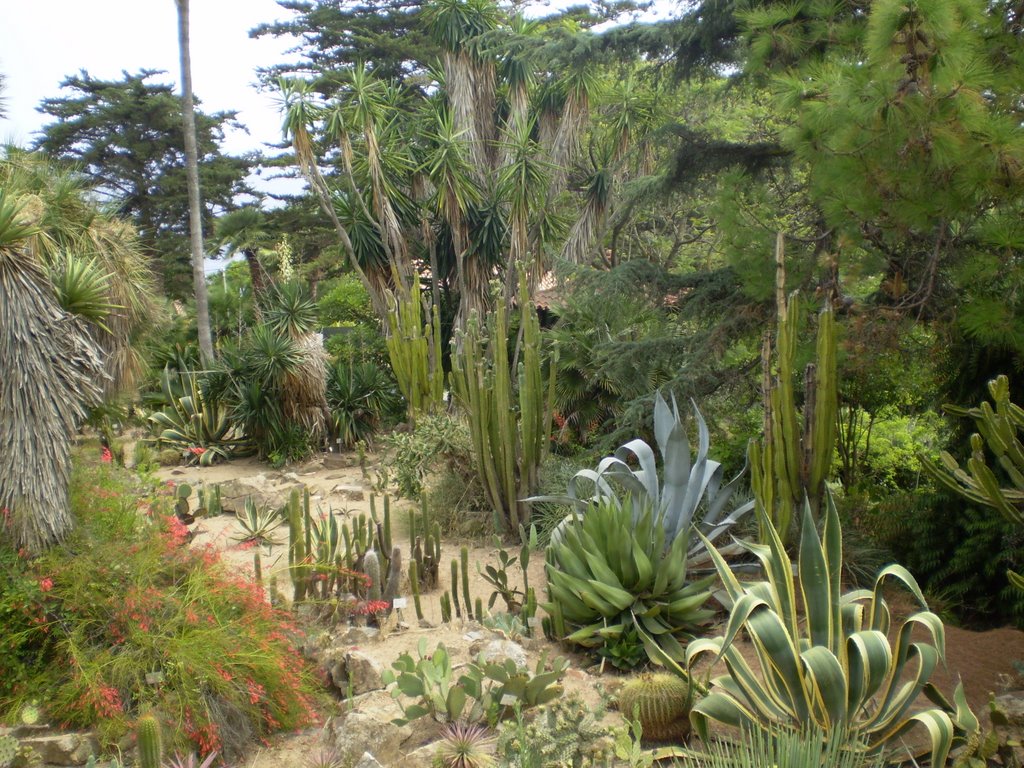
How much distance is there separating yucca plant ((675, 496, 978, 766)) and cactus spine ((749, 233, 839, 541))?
4.44 ft

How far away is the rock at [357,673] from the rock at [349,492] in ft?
16.9

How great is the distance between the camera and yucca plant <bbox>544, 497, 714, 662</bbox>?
4.84 metres

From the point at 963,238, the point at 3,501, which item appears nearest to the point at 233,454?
the point at 3,501

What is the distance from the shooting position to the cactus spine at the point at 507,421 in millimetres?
7387

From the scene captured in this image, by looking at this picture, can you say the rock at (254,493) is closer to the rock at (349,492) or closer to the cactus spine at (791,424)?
the rock at (349,492)

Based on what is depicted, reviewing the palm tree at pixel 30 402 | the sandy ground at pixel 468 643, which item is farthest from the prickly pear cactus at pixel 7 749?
the palm tree at pixel 30 402

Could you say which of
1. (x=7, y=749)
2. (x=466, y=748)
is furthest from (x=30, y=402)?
(x=466, y=748)

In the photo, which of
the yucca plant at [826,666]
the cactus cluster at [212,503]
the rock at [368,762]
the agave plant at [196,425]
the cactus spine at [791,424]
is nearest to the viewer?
the yucca plant at [826,666]

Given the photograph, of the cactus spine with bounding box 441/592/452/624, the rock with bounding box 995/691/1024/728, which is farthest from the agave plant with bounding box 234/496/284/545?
the rock with bounding box 995/691/1024/728

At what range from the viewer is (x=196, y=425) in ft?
42.7

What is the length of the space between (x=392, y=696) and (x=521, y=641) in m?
1.18

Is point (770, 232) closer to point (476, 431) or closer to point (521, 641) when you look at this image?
point (476, 431)

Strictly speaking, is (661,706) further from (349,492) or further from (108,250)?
(108,250)

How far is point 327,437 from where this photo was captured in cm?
1320
